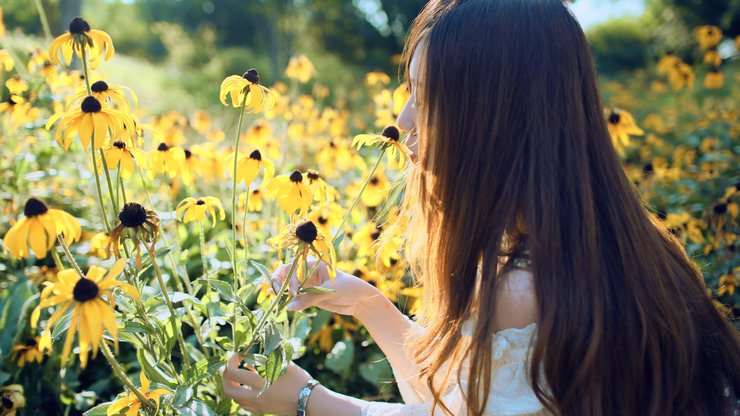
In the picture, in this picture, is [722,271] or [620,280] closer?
[620,280]

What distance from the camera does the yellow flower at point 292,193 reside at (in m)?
1.27

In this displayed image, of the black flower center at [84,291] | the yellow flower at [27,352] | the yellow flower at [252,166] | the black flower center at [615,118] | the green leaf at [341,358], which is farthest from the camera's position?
the black flower center at [615,118]

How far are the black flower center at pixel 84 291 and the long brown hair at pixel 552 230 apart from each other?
0.57 metres

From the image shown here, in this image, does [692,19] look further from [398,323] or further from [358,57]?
[398,323]

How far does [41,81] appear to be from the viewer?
215cm

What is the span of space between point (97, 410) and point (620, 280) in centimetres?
91

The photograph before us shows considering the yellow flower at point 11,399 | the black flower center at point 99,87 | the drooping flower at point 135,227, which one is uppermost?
the black flower center at point 99,87

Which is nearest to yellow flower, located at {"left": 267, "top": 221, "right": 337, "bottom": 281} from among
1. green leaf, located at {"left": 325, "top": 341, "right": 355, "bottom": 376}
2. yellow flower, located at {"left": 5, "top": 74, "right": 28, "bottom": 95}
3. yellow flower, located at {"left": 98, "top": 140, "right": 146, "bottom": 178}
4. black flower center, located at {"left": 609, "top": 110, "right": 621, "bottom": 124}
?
yellow flower, located at {"left": 98, "top": 140, "right": 146, "bottom": 178}

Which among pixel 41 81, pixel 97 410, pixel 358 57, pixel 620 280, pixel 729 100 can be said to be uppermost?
pixel 358 57

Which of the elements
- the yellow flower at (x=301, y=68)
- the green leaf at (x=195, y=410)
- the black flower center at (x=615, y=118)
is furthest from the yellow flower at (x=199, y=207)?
the yellow flower at (x=301, y=68)

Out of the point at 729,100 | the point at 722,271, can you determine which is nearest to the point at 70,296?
the point at 722,271

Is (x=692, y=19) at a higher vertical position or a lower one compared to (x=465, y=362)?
higher

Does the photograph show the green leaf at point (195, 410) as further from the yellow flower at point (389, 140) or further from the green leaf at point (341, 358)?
the green leaf at point (341, 358)

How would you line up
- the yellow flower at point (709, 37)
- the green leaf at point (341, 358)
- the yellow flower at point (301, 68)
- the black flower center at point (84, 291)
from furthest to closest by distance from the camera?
the yellow flower at point (709, 37) < the yellow flower at point (301, 68) < the green leaf at point (341, 358) < the black flower center at point (84, 291)
